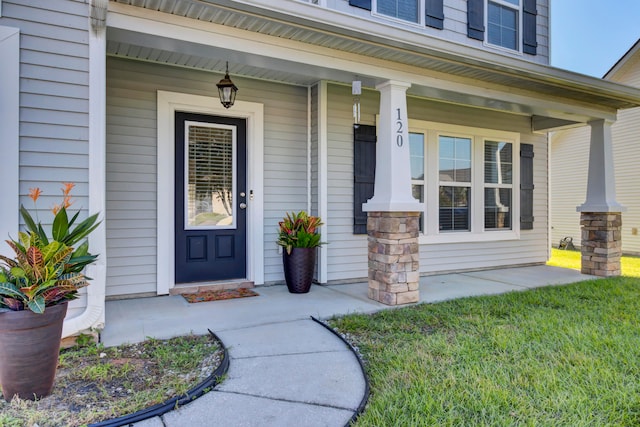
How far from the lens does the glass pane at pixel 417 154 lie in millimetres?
5711

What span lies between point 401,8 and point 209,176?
11.1 ft

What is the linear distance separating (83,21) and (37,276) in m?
1.93

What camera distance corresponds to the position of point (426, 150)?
580cm

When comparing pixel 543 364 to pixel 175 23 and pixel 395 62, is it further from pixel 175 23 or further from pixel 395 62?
pixel 175 23

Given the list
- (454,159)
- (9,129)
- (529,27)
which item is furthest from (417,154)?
(9,129)

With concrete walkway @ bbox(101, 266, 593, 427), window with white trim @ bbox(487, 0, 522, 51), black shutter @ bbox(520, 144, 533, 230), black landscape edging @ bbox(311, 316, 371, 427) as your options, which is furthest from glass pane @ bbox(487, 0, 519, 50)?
black landscape edging @ bbox(311, 316, 371, 427)

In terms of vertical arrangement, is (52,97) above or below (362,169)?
above

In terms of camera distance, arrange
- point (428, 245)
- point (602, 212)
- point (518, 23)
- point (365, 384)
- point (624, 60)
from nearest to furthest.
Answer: point (365, 384) → point (602, 212) → point (428, 245) → point (518, 23) → point (624, 60)

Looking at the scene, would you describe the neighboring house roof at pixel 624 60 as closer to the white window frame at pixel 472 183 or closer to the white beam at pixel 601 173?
the white beam at pixel 601 173

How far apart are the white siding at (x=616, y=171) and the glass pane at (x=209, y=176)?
7321 millimetres

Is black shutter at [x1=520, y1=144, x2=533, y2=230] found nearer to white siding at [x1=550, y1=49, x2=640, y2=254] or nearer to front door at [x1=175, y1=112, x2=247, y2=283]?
white siding at [x1=550, y1=49, x2=640, y2=254]

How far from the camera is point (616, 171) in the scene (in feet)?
31.1

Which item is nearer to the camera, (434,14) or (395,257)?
(395,257)

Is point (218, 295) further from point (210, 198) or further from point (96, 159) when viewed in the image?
point (96, 159)
